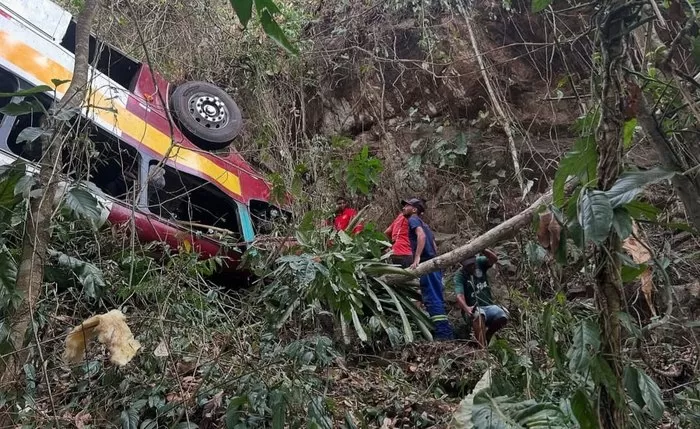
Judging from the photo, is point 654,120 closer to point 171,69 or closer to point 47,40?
point 47,40

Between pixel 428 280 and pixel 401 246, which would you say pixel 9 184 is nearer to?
pixel 428 280

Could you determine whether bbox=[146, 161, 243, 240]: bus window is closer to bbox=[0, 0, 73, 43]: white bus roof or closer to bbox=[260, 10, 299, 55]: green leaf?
bbox=[0, 0, 73, 43]: white bus roof

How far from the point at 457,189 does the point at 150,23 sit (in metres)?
4.28

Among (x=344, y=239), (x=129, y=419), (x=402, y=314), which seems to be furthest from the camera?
(x=402, y=314)

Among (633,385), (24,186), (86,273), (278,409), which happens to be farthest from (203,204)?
(633,385)

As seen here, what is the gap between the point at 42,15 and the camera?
15.0ft

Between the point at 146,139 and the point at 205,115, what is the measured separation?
935 millimetres

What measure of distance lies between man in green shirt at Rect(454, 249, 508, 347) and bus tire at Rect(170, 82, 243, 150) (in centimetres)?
266

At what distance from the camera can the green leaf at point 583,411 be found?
5.08 ft

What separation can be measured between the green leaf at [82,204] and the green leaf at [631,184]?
1.71 metres

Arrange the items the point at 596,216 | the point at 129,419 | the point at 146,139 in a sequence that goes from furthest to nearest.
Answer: the point at 146,139
the point at 129,419
the point at 596,216

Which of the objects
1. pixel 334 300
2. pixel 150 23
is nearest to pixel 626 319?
pixel 334 300

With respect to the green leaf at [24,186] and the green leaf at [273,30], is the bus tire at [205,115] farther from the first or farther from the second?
the green leaf at [273,30]

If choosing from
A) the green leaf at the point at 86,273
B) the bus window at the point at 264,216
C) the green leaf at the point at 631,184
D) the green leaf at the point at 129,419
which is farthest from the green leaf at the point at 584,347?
the bus window at the point at 264,216
